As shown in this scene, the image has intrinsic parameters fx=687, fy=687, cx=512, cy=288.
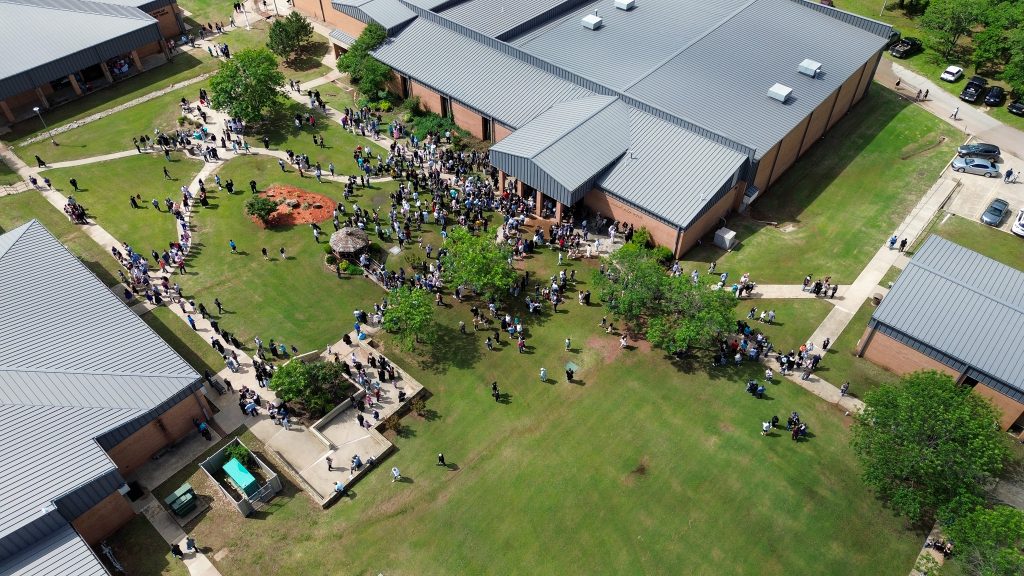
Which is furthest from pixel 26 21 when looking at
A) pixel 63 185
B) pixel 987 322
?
pixel 987 322

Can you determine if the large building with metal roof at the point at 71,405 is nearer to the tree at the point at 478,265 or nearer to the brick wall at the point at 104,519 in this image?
the brick wall at the point at 104,519

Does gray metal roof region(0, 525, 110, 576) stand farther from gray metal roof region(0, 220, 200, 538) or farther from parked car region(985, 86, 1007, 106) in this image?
parked car region(985, 86, 1007, 106)

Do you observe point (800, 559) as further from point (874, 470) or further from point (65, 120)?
point (65, 120)

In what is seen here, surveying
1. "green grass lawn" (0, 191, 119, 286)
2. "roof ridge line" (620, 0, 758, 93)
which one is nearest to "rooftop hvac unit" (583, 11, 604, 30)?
"roof ridge line" (620, 0, 758, 93)

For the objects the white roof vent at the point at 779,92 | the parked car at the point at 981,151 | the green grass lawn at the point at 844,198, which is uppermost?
the white roof vent at the point at 779,92

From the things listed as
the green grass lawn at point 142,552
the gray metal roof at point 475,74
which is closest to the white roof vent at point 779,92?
the gray metal roof at point 475,74
